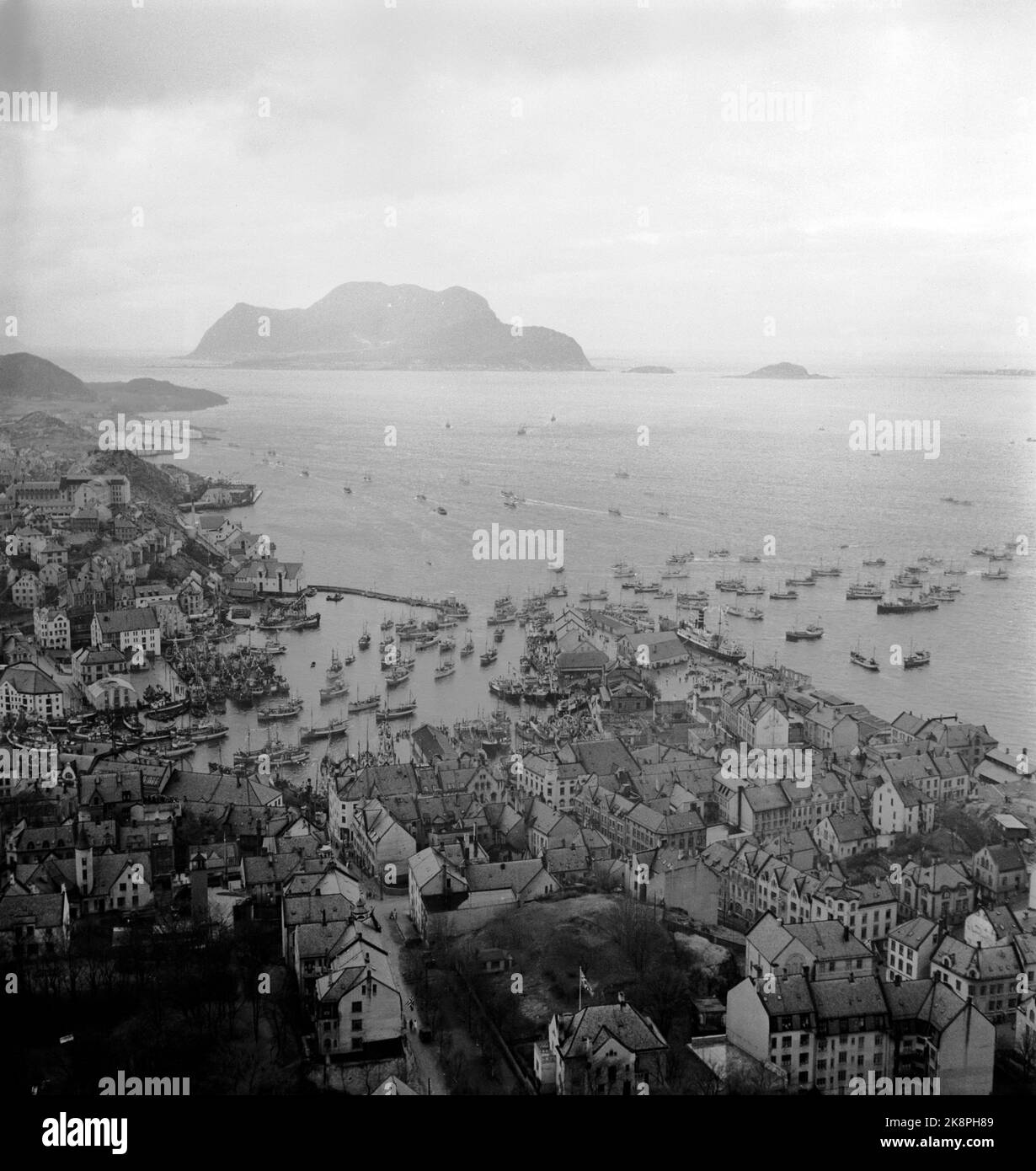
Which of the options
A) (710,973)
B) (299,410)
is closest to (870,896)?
(710,973)

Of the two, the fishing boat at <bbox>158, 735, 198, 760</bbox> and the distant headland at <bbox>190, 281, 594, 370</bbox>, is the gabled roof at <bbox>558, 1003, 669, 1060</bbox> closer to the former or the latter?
the fishing boat at <bbox>158, 735, 198, 760</bbox>

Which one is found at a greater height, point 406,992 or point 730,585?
point 730,585

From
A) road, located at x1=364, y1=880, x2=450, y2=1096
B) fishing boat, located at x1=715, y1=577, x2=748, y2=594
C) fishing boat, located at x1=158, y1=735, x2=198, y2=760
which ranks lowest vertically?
road, located at x1=364, y1=880, x2=450, y2=1096

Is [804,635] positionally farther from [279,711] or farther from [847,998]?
[847,998]

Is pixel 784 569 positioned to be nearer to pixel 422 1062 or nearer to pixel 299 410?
pixel 422 1062

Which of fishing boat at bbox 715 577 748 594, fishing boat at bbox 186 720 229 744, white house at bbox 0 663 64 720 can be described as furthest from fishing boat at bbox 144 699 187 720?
fishing boat at bbox 715 577 748 594

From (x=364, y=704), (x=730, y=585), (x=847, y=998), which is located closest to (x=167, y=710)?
(x=364, y=704)
